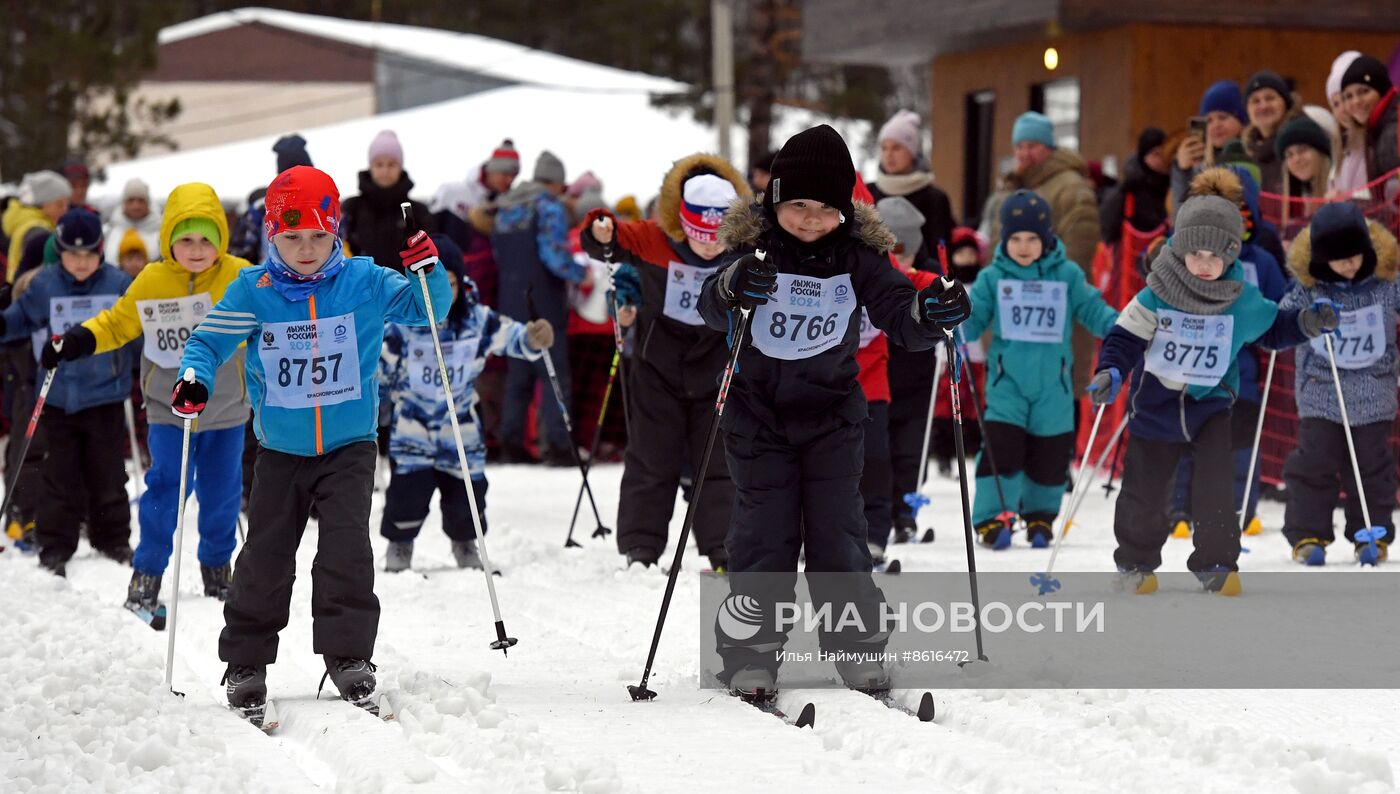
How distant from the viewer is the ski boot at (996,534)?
8828 mm

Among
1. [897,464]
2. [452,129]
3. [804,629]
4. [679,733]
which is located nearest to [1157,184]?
[897,464]

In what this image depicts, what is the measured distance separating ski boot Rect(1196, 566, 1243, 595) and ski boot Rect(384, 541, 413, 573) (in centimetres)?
356

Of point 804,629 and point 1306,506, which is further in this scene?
point 1306,506

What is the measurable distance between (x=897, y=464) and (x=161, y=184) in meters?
15.1

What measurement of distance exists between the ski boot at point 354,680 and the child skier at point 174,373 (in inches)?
69.1

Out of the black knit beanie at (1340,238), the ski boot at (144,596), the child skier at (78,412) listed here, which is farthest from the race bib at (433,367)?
the black knit beanie at (1340,238)

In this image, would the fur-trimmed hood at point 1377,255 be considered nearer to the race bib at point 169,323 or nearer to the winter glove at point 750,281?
the winter glove at point 750,281

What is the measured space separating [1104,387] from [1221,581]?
39.0 inches

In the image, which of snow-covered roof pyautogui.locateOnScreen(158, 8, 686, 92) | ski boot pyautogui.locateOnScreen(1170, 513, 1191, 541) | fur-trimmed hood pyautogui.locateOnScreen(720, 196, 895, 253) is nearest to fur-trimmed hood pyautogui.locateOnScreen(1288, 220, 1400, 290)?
ski boot pyautogui.locateOnScreen(1170, 513, 1191, 541)

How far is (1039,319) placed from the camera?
29.0 feet

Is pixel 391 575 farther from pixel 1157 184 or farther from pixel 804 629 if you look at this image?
pixel 1157 184

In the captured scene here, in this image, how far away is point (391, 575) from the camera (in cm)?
793

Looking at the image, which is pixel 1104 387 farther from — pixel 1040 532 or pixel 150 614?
pixel 150 614

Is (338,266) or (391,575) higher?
(338,266)
